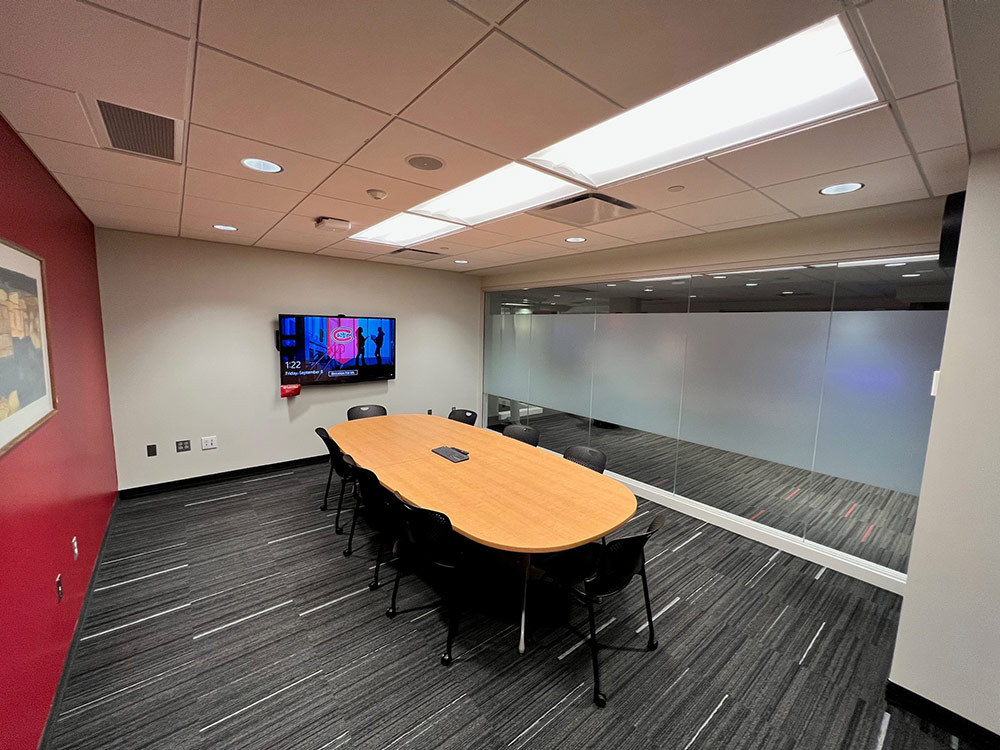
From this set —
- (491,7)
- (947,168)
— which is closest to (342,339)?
(491,7)

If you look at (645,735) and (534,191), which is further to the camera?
(534,191)

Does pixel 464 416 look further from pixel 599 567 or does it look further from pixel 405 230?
pixel 599 567

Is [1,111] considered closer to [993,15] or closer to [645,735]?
[993,15]

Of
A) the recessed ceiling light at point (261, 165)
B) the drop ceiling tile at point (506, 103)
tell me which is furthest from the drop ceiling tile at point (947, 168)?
the recessed ceiling light at point (261, 165)

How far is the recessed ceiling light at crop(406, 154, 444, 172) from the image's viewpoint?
6.42 feet

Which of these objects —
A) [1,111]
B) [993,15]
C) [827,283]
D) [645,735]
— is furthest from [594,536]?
[1,111]

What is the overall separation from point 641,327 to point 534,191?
7.65 feet

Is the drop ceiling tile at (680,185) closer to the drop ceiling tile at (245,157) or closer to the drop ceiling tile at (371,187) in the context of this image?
the drop ceiling tile at (371,187)

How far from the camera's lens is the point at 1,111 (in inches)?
62.3

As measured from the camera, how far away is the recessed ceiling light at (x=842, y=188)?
214cm

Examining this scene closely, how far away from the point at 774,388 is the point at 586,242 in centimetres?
214

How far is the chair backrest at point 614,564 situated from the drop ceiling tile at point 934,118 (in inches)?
78.6

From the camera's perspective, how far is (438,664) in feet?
7.11

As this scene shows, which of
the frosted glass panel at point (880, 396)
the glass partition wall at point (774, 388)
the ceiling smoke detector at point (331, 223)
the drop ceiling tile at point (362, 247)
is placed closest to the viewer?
the frosted glass panel at point (880, 396)
